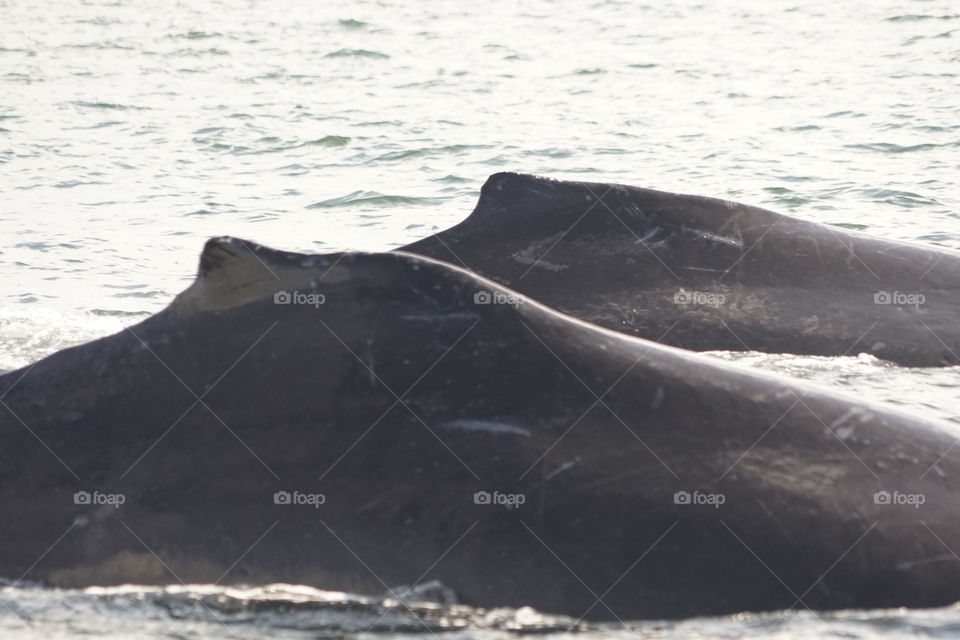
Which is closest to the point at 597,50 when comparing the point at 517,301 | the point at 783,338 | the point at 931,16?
the point at 931,16

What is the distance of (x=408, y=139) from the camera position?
1858 cm

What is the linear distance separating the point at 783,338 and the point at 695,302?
1.48 ft

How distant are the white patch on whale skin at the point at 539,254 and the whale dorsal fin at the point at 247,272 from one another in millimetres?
2233

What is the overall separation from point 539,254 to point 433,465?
8.11 ft

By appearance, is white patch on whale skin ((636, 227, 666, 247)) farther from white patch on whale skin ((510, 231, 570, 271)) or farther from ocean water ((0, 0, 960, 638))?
ocean water ((0, 0, 960, 638))

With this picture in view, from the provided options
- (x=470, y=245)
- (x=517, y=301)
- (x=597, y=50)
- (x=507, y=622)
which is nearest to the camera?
(x=507, y=622)

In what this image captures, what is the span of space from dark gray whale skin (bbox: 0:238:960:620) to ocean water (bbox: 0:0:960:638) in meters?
0.12

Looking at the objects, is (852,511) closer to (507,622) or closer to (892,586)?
(892,586)

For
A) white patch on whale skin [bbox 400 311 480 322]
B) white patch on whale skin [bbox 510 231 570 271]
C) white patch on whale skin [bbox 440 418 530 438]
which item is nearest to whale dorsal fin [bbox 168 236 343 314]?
white patch on whale skin [bbox 400 311 480 322]

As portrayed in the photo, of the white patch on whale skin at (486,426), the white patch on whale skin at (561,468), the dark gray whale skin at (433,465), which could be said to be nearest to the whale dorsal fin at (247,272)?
the dark gray whale skin at (433,465)

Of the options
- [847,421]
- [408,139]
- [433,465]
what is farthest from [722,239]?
[408,139]

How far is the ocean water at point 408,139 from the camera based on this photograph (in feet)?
22.2

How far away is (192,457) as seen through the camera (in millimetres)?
4391

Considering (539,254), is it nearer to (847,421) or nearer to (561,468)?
(847,421)
